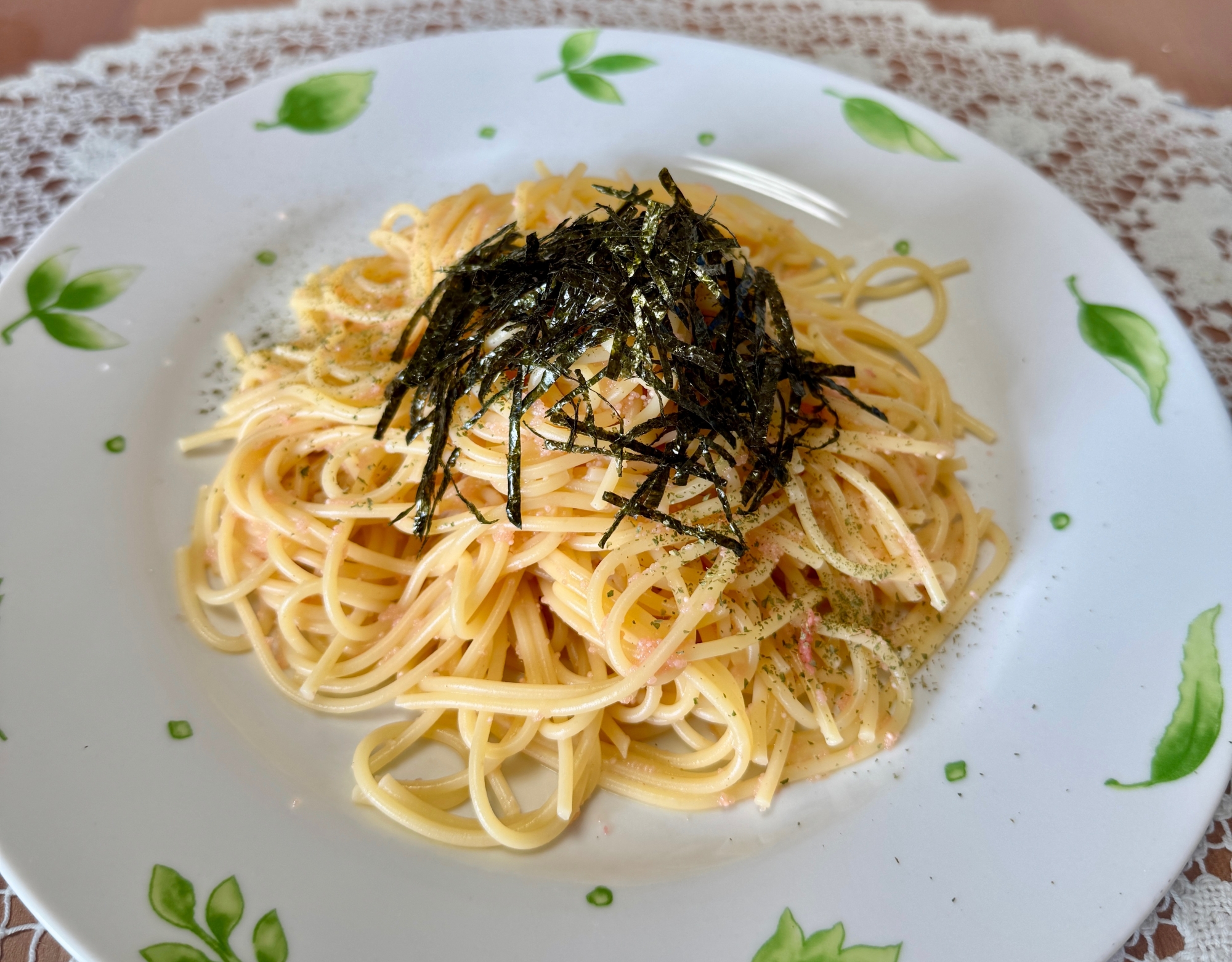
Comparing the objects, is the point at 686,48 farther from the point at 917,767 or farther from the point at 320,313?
the point at 917,767

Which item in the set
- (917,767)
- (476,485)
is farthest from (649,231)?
(917,767)

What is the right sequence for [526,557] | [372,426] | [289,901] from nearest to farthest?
[289,901] < [526,557] < [372,426]

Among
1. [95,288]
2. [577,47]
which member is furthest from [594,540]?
[577,47]

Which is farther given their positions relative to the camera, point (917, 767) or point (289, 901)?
point (917, 767)

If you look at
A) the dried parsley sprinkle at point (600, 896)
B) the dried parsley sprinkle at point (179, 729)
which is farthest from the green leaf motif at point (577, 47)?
the dried parsley sprinkle at point (600, 896)

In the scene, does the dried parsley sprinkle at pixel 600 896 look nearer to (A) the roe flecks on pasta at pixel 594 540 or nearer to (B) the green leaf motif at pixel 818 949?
(A) the roe flecks on pasta at pixel 594 540
